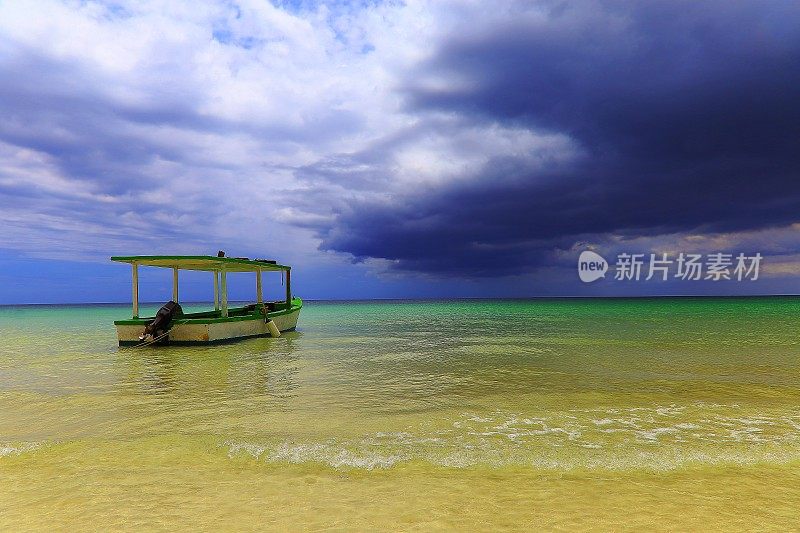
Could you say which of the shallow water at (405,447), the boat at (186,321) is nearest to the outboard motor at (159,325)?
the boat at (186,321)

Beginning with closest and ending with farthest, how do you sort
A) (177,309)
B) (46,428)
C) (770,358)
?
(46,428) → (770,358) → (177,309)

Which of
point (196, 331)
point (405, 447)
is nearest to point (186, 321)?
point (196, 331)

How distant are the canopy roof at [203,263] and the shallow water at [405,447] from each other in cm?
750

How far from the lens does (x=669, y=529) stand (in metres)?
4.25

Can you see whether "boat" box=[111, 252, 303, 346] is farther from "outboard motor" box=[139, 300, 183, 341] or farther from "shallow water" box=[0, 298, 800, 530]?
"shallow water" box=[0, 298, 800, 530]

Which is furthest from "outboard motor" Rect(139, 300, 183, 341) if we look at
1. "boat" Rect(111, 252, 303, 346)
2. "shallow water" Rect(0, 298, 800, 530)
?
"shallow water" Rect(0, 298, 800, 530)

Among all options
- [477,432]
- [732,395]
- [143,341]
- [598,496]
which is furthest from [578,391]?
[143,341]

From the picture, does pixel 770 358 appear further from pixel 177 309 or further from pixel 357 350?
pixel 177 309

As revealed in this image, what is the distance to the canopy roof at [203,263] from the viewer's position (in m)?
21.3

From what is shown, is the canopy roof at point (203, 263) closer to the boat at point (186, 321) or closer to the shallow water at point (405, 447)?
the boat at point (186, 321)

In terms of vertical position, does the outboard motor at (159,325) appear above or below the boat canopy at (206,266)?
below

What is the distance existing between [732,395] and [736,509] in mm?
7325

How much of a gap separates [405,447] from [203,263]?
779 inches

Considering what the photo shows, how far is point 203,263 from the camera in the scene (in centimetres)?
2344
